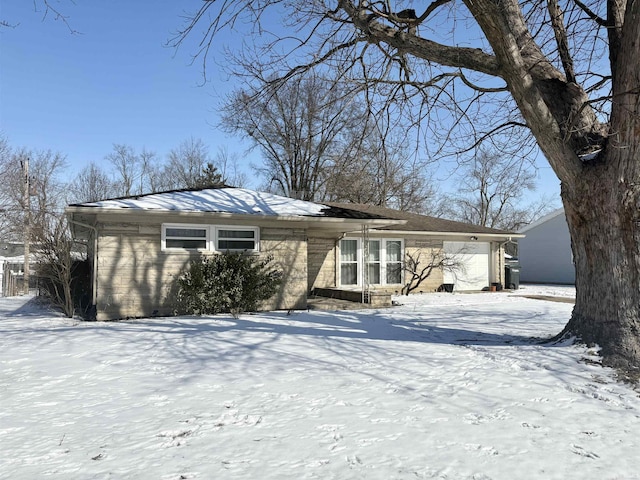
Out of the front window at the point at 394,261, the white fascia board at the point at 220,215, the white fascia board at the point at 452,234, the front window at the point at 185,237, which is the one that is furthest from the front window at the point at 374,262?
the front window at the point at 185,237

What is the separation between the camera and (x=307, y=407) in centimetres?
473


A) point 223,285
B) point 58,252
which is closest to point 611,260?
point 223,285

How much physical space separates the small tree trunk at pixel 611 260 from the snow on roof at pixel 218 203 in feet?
21.8

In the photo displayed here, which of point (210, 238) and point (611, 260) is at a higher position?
point (210, 238)

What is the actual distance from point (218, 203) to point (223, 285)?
2143 millimetres

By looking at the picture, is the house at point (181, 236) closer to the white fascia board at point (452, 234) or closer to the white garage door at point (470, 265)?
the white fascia board at point (452, 234)

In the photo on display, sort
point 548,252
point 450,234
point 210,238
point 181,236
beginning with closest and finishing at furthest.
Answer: point 181,236 → point 210,238 → point 450,234 → point 548,252

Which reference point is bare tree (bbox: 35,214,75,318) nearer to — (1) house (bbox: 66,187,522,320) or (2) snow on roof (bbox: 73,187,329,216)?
(1) house (bbox: 66,187,522,320)

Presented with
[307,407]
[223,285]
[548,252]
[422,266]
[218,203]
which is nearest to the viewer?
[307,407]

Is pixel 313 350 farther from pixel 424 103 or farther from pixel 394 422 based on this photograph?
pixel 424 103

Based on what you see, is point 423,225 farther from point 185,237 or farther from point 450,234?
point 185,237

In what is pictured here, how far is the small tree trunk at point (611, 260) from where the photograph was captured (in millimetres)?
6223

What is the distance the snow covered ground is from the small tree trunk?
39 cm

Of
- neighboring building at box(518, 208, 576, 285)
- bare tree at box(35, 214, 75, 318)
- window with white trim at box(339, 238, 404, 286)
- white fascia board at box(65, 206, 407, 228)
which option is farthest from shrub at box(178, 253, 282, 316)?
neighboring building at box(518, 208, 576, 285)
